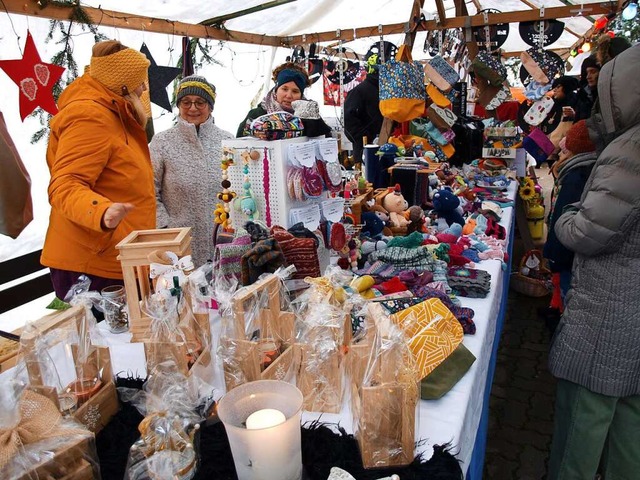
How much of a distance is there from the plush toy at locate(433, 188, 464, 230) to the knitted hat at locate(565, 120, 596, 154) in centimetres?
67

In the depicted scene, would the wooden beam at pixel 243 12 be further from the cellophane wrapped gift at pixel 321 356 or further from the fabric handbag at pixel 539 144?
the cellophane wrapped gift at pixel 321 356

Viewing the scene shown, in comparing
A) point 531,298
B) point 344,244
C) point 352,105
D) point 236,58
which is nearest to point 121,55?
point 344,244

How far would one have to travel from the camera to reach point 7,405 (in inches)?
27.3

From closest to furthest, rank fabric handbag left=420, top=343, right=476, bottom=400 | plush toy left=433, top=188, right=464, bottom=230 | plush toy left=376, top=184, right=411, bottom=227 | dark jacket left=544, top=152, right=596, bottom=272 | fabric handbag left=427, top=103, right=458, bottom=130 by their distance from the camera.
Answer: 1. fabric handbag left=420, top=343, right=476, bottom=400
2. dark jacket left=544, top=152, right=596, bottom=272
3. plush toy left=376, top=184, right=411, bottom=227
4. plush toy left=433, top=188, right=464, bottom=230
5. fabric handbag left=427, top=103, right=458, bottom=130

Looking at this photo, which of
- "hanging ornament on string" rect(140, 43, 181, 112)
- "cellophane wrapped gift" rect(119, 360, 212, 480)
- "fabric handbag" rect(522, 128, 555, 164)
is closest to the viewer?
"cellophane wrapped gift" rect(119, 360, 212, 480)

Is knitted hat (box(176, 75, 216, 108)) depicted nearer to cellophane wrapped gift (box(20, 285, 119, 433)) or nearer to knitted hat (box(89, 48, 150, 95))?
knitted hat (box(89, 48, 150, 95))

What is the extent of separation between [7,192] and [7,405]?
2.03 metres

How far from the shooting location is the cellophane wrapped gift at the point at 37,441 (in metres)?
0.67

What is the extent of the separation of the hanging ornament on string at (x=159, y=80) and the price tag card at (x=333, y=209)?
2.06 meters

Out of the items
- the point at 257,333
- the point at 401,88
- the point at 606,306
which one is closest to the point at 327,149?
the point at 257,333

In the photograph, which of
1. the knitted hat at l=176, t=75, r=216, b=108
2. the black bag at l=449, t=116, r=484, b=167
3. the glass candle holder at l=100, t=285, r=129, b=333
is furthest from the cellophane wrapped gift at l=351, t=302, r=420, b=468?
the black bag at l=449, t=116, r=484, b=167

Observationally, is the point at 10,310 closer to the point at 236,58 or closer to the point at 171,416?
the point at 171,416

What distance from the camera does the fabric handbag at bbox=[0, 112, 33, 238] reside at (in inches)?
89.0

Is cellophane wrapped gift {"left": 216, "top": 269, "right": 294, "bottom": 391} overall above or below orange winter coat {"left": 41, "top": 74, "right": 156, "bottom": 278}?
below
